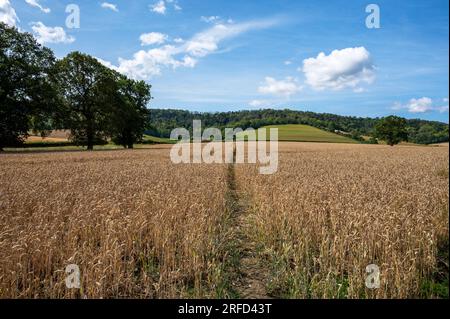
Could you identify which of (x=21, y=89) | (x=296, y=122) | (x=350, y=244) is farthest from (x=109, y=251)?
(x=296, y=122)

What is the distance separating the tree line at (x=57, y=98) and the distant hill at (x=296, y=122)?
12897mm

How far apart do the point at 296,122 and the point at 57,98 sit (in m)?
115

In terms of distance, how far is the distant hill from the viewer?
105 m

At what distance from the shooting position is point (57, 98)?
4306cm

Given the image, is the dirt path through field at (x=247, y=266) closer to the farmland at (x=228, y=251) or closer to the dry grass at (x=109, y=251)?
the farmland at (x=228, y=251)

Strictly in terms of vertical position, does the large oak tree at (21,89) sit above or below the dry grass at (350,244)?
above

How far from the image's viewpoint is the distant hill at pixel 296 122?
105 metres

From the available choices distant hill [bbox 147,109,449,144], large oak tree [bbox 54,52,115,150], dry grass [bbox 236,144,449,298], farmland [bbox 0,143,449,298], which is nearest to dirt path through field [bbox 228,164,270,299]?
farmland [bbox 0,143,449,298]

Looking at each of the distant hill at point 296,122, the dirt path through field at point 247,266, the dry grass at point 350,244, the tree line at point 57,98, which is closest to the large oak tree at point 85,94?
the tree line at point 57,98

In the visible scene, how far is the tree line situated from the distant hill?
42.3 feet

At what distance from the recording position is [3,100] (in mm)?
38750

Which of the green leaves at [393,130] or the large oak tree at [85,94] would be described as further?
the green leaves at [393,130]

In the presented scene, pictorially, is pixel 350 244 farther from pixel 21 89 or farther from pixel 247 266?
pixel 21 89
